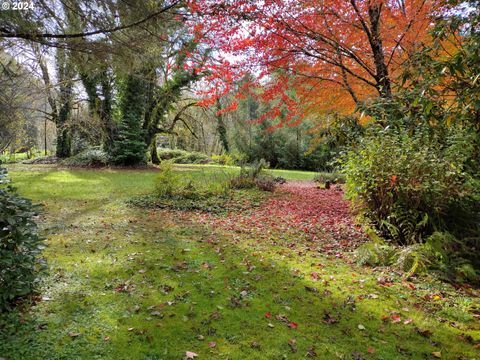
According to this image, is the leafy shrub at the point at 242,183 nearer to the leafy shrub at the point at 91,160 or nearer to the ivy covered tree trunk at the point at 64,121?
the leafy shrub at the point at 91,160

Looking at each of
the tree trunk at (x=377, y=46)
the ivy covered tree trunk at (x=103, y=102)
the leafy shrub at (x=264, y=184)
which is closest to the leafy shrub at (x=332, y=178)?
the leafy shrub at (x=264, y=184)

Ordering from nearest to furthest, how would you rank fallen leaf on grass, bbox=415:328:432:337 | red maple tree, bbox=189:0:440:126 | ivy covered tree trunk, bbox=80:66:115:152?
fallen leaf on grass, bbox=415:328:432:337 → red maple tree, bbox=189:0:440:126 → ivy covered tree trunk, bbox=80:66:115:152

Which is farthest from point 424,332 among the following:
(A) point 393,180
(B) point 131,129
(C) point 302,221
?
(B) point 131,129

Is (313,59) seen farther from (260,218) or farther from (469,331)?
(469,331)

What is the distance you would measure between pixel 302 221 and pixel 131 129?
11.4 m

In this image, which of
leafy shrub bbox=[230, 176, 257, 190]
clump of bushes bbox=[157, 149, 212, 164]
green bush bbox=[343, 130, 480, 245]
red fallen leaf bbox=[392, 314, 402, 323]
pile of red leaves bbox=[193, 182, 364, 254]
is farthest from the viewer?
clump of bushes bbox=[157, 149, 212, 164]

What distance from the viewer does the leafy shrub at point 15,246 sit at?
8.53 ft

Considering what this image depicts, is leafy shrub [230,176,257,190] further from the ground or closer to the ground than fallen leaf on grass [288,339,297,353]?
further from the ground

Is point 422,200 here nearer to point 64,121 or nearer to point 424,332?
point 424,332

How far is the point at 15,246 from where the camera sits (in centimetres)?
273

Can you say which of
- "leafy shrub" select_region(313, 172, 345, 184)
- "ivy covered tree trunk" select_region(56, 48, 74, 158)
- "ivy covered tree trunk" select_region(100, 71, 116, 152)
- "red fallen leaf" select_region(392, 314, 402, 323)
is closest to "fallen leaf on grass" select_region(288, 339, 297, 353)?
"red fallen leaf" select_region(392, 314, 402, 323)

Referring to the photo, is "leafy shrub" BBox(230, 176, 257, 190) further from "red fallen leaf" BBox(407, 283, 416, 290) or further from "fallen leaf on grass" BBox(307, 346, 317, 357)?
"fallen leaf on grass" BBox(307, 346, 317, 357)

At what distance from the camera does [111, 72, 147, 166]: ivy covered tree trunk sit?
50.3 feet

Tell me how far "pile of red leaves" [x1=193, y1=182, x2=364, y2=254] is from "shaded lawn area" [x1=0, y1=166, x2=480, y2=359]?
2.26 feet
